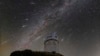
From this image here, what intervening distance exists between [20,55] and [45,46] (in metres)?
5.65

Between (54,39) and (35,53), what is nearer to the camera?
(35,53)

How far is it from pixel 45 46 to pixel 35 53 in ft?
18.3

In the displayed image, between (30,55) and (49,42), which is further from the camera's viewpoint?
(49,42)

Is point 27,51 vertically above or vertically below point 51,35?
below

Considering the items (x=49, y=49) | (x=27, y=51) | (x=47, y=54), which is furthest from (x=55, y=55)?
(x=49, y=49)

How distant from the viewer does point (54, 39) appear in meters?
24.3

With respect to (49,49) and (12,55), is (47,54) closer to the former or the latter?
(12,55)

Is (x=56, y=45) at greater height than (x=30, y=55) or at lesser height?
greater

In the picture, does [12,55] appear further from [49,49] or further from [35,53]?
[49,49]

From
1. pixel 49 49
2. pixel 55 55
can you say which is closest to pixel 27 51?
pixel 55 55

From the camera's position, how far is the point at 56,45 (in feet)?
81.3

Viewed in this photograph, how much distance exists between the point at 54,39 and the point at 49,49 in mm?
996

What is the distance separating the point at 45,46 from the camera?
24391 mm

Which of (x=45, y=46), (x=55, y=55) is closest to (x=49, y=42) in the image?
(x=45, y=46)
